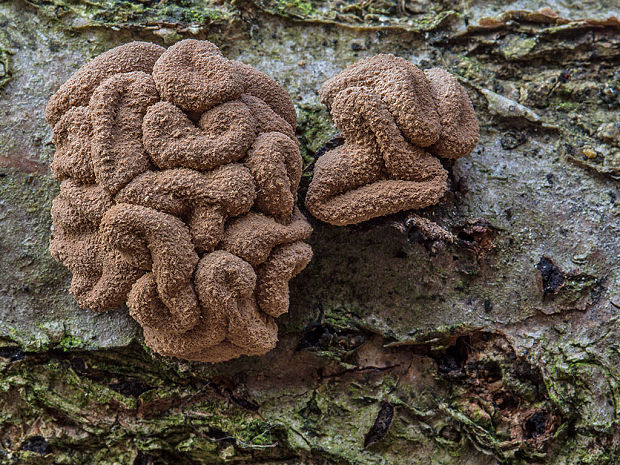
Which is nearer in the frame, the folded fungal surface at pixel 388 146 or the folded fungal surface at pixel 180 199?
the folded fungal surface at pixel 180 199

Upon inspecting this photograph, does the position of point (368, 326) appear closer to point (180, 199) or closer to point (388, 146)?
point (388, 146)

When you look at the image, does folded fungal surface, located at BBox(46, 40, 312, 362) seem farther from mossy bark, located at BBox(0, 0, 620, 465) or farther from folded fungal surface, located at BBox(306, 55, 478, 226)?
mossy bark, located at BBox(0, 0, 620, 465)

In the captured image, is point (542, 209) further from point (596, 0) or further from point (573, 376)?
point (596, 0)

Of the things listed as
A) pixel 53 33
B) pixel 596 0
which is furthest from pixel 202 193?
pixel 596 0

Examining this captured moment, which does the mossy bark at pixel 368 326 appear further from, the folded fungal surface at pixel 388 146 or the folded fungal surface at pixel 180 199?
the folded fungal surface at pixel 180 199

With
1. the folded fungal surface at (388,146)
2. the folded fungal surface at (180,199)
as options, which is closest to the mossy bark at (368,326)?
the folded fungal surface at (388,146)

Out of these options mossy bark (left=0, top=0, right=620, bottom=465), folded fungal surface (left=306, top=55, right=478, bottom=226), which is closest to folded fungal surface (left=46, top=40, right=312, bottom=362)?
folded fungal surface (left=306, top=55, right=478, bottom=226)
